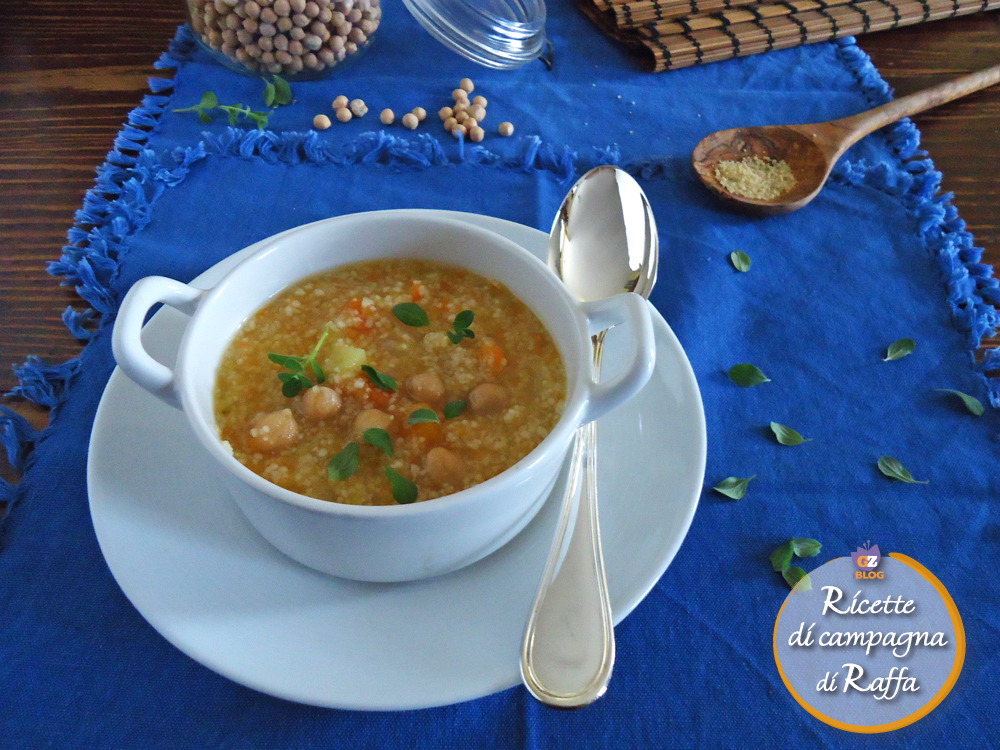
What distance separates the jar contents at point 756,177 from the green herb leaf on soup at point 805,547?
1.09 metres

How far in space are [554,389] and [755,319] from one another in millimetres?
852

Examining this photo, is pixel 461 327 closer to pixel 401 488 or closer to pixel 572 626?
pixel 401 488

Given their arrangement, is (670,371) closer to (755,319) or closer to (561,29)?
(755,319)

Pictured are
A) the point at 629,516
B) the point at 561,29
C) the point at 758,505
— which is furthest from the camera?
the point at 561,29

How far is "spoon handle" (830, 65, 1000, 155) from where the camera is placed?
2256 millimetres

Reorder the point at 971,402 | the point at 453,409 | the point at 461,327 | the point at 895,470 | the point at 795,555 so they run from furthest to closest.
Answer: the point at 971,402 → the point at 895,470 → the point at 795,555 → the point at 461,327 → the point at 453,409

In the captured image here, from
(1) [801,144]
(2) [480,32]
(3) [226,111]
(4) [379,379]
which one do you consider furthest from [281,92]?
(1) [801,144]

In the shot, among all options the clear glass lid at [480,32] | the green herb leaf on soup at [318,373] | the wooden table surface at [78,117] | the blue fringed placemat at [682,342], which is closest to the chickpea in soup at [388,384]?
the green herb leaf on soup at [318,373]

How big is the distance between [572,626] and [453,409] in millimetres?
407

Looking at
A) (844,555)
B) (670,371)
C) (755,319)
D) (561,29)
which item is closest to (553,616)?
(670,371)

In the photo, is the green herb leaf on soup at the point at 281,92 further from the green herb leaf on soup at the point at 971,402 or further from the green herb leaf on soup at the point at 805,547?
the green herb leaf on soup at the point at 971,402

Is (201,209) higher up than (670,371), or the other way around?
(670,371)

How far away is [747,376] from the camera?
5.73 feet

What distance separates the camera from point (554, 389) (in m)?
1.29
